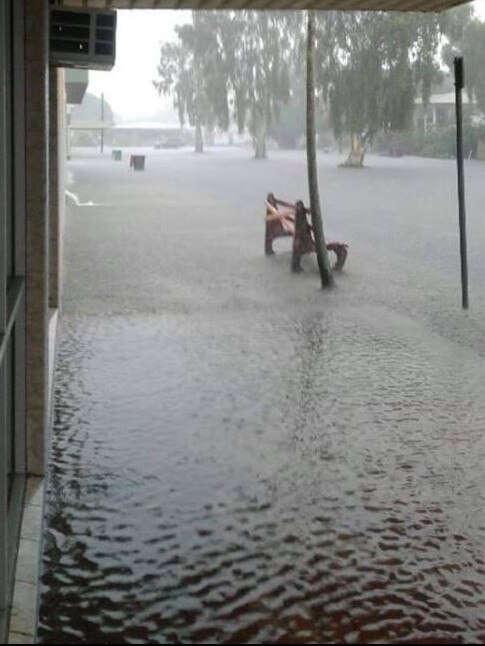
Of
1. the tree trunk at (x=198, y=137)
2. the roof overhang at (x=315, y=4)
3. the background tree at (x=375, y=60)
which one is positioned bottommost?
the roof overhang at (x=315, y=4)

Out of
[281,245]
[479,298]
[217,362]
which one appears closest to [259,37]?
[281,245]

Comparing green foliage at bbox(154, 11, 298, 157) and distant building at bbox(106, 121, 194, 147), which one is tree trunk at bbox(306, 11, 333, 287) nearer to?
green foliage at bbox(154, 11, 298, 157)

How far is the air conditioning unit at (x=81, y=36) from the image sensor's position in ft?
30.3

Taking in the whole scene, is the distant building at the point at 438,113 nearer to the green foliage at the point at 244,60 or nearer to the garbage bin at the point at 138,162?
the green foliage at the point at 244,60

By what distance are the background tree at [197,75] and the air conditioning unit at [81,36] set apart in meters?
38.6

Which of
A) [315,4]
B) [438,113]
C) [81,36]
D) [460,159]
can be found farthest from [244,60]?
[315,4]

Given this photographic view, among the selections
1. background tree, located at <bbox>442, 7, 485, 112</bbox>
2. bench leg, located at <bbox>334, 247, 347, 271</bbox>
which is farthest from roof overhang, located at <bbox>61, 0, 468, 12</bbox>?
background tree, located at <bbox>442, 7, 485, 112</bbox>

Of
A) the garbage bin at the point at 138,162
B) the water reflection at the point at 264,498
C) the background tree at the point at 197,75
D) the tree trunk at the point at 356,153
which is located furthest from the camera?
the background tree at the point at 197,75

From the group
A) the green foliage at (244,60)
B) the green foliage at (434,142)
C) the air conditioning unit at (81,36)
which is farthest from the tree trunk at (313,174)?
the green foliage at (434,142)

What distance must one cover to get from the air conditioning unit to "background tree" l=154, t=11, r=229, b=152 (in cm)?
3858

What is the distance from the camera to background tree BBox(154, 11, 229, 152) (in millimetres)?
53938

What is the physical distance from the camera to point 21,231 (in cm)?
497

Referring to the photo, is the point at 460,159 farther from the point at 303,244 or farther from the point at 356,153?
the point at 356,153

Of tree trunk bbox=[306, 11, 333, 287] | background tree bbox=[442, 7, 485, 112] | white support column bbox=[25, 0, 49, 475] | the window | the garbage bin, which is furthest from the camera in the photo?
the garbage bin
